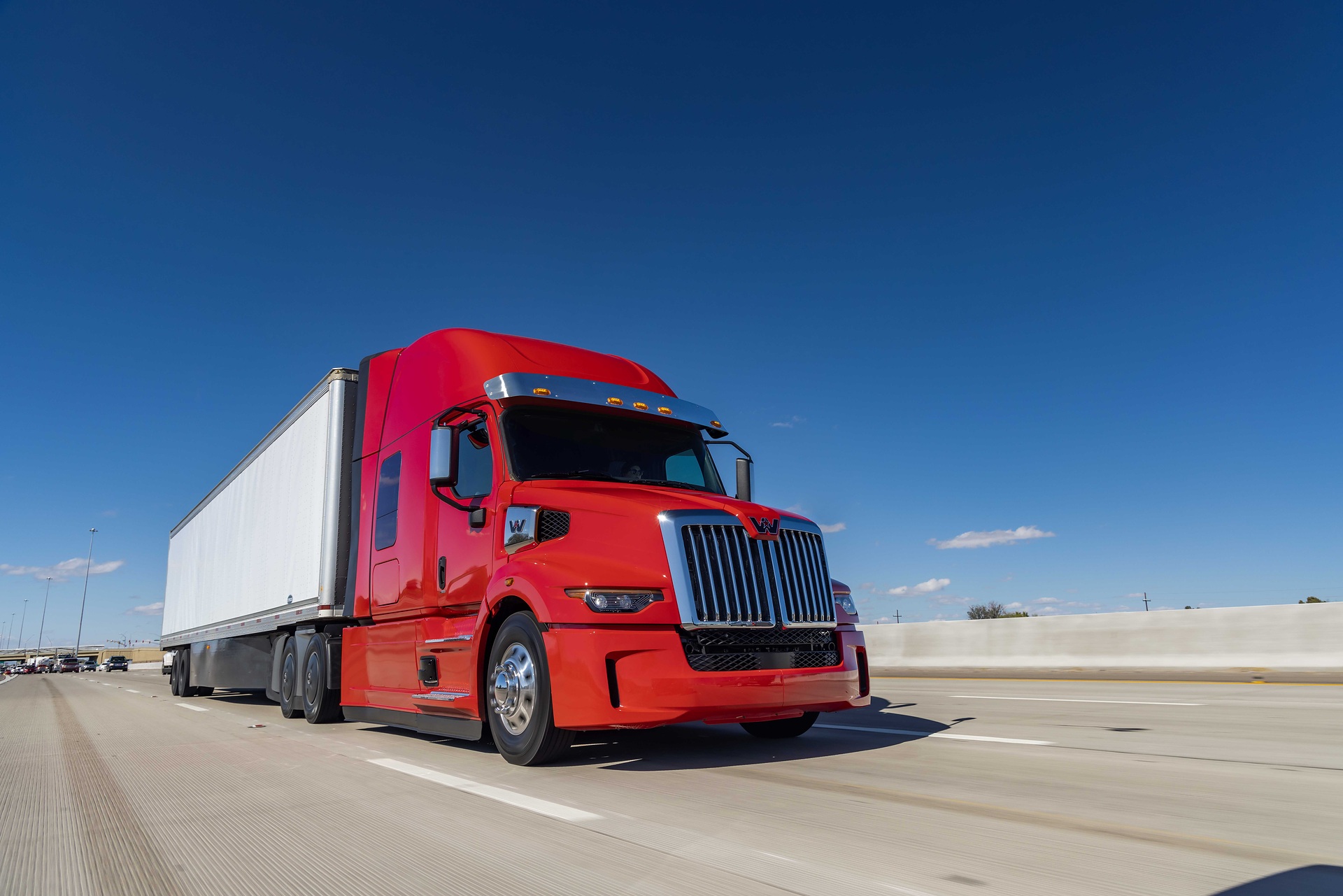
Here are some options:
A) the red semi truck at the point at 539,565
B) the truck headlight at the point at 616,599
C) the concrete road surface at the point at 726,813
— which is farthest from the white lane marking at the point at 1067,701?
the truck headlight at the point at 616,599

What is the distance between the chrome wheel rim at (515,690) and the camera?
18.9 ft

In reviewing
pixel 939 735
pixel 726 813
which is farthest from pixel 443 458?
pixel 939 735

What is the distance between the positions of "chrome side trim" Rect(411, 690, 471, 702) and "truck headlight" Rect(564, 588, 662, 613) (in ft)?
5.53

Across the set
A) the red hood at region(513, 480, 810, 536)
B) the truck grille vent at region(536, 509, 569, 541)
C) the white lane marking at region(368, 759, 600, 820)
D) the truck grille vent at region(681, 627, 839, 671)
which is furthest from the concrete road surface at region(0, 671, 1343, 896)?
the red hood at region(513, 480, 810, 536)

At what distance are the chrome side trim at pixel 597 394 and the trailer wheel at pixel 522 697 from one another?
1.80 m

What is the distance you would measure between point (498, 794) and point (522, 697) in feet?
3.74

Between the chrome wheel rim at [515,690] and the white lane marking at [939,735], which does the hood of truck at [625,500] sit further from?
the white lane marking at [939,735]

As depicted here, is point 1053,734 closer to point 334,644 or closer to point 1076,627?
point 334,644

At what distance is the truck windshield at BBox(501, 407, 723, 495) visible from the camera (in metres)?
6.64

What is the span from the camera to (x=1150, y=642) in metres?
15.7

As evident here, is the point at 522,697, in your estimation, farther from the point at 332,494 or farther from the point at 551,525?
the point at 332,494

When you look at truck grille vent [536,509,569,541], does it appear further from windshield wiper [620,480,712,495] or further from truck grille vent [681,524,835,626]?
windshield wiper [620,480,712,495]

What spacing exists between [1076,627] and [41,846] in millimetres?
17083

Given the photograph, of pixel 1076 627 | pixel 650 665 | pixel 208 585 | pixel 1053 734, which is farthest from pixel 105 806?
pixel 1076 627
